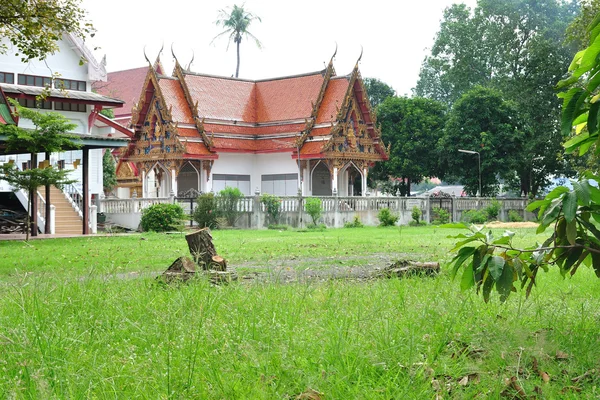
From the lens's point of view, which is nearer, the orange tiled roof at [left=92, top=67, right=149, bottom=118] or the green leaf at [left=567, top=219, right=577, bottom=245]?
the green leaf at [left=567, top=219, right=577, bottom=245]

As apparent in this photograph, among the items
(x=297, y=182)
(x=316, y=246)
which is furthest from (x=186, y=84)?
(x=316, y=246)

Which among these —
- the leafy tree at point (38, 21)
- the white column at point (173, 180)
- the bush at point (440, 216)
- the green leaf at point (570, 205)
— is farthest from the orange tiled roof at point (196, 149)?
the green leaf at point (570, 205)

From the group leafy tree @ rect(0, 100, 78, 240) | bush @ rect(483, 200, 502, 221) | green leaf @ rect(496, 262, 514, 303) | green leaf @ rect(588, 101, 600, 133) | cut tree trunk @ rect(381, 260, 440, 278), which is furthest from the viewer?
Result: bush @ rect(483, 200, 502, 221)

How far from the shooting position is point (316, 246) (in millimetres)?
18172

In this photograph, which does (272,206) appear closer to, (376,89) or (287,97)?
(287,97)

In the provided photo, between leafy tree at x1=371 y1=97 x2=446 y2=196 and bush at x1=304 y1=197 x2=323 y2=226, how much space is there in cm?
1611

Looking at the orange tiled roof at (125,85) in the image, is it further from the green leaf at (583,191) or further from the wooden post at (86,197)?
the green leaf at (583,191)

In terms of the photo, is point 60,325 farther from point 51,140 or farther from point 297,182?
point 297,182

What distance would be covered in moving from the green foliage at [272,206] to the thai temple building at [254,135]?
7397 mm

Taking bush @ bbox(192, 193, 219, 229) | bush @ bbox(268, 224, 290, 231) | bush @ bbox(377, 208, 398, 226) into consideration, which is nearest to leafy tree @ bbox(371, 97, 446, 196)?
bush @ bbox(377, 208, 398, 226)

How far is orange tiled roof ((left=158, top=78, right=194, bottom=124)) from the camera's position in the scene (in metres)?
40.8

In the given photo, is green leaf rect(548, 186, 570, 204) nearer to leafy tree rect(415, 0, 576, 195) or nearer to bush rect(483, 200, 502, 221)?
bush rect(483, 200, 502, 221)

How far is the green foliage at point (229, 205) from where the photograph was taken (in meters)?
32.0

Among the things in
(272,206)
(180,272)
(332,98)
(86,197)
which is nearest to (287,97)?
(332,98)
